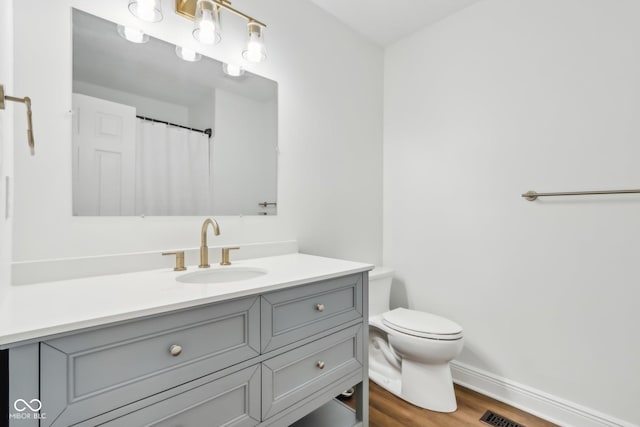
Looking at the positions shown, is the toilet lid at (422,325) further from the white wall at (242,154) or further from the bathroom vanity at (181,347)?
the white wall at (242,154)

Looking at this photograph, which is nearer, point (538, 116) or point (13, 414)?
point (13, 414)

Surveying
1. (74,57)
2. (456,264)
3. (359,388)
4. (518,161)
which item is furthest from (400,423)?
(74,57)

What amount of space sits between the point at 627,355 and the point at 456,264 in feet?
2.79

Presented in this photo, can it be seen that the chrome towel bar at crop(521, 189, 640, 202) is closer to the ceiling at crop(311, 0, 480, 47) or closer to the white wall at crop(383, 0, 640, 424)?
the white wall at crop(383, 0, 640, 424)

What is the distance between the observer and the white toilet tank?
2.02m

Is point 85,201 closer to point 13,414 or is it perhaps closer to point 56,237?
point 56,237

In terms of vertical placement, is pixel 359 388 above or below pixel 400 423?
above

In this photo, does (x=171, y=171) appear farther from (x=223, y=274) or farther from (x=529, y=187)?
(x=529, y=187)

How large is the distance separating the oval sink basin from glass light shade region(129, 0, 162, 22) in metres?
1.05

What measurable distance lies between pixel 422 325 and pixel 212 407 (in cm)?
118

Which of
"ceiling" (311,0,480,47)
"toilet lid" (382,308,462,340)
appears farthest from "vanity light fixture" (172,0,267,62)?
"toilet lid" (382,308,462,340)

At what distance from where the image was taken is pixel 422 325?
1.69 m

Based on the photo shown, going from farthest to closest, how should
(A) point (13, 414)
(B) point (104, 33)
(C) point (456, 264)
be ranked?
(C) point (456, 264)
(B) point (104, 33)
(A) point (13, 414)

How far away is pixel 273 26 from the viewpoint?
171 centimetres
